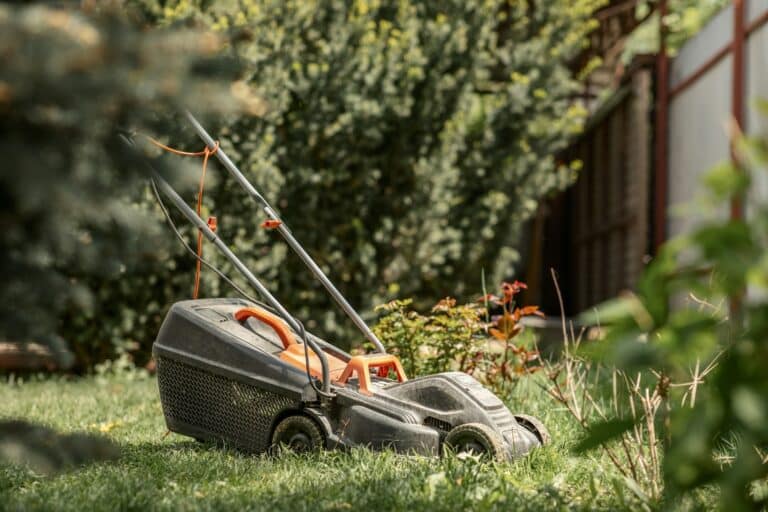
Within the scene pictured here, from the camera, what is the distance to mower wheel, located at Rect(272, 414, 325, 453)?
11.7 ft

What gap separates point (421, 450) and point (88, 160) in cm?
194

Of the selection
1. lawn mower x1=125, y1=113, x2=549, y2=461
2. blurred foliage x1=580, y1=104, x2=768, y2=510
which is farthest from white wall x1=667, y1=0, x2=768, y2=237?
blurred foliage x1=580, y1=104, x2=768, y2=510

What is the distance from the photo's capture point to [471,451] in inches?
131

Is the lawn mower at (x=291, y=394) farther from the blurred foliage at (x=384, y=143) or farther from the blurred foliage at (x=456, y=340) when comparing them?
the blurred foliage at (x=384, y=143)

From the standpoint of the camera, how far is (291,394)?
359 cm

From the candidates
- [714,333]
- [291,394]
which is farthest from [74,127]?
[291,394]

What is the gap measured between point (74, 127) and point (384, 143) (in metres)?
5.88

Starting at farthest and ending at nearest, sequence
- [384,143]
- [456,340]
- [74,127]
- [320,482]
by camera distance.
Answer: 1. [384,143]
2. [456,340]
3. [320,482]
4. [74,127]

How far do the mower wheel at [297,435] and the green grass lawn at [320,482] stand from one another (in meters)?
0.08

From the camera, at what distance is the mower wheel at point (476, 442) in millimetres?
3326

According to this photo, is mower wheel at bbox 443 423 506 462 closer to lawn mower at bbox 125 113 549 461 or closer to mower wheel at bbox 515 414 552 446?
lawn mower at bbox 125 113 549 461

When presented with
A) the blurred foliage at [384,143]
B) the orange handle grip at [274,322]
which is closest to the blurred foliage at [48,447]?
the orange handle grip at [274,322]

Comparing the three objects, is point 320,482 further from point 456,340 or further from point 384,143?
point 384,143

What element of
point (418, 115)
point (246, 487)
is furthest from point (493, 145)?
point (246, 487)
